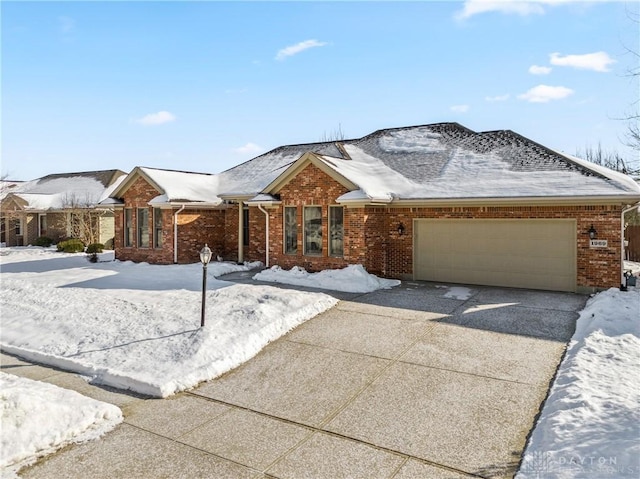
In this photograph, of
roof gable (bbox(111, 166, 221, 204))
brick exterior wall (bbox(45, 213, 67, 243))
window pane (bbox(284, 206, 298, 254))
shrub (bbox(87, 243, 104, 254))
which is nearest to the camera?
window pane (bbox(284, 206, 298, 254))

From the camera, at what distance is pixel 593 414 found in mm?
5184

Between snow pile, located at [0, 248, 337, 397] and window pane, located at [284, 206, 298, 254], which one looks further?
window pane, located at [284, 206, 298, 254]

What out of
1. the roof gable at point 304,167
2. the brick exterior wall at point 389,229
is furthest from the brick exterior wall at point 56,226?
the brick exterior wall at point 389,229

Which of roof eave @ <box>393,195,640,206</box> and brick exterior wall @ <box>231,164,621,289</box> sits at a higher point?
roof eave @ <box>393,195,640,206</box>

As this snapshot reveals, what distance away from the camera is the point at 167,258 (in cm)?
1745

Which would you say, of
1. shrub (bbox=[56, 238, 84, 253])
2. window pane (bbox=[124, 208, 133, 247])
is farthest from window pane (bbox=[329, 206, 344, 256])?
shrub (bbox=[56, 238, 84, 253])

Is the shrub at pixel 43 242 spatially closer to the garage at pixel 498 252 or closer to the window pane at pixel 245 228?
the window pane at pixel 245 228

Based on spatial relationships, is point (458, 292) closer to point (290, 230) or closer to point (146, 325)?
point (290, 230)

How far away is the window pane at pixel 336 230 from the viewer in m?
14.1

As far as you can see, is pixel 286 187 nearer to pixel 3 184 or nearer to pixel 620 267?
pixel 620 267

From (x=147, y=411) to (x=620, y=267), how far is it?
11751 millimetres

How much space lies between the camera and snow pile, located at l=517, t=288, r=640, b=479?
434cm

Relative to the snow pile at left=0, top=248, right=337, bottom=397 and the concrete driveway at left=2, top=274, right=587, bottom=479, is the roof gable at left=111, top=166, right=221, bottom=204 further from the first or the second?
the concrete driveway at left=2, top=274, right=587, bottom=479

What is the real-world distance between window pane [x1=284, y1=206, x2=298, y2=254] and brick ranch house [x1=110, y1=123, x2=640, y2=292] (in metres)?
0.04
